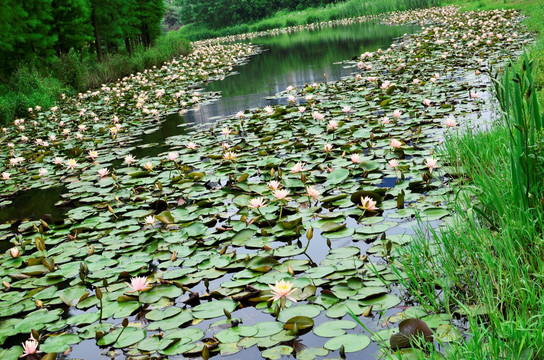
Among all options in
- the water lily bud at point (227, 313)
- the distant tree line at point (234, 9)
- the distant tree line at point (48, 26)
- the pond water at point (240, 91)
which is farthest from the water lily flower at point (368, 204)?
the distant tree line at point (234, 9)

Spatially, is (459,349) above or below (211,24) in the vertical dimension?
below

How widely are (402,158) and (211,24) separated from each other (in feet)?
167

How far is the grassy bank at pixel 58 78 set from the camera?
1028 cm

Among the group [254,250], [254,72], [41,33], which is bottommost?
[254,250]

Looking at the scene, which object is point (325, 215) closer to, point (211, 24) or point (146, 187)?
point (146, 187)

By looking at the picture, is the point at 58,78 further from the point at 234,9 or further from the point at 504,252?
the point at 234,9

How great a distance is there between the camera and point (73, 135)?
7691 mm

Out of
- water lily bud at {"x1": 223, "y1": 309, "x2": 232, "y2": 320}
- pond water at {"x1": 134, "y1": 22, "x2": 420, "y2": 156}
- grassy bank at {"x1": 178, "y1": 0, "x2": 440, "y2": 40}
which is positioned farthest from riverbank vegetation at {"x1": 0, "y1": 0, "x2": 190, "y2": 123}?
grassy bank at {"x1": 178, "y1": 0, "x2": 440, "y2": 40}

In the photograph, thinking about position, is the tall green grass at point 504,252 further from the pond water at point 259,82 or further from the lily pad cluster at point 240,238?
the pond water at point 259,82

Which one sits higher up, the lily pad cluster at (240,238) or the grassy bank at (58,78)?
the grassy bank at (58,78)

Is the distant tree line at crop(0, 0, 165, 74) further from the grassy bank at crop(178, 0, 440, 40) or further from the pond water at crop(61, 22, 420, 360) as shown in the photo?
the grassy bank at crop(178, 0, 440, 40)

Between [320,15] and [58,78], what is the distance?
26.8 metres

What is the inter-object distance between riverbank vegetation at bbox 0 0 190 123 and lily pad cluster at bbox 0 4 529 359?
5.66 meters

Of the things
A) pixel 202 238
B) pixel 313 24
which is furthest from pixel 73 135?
pixel 313 24
